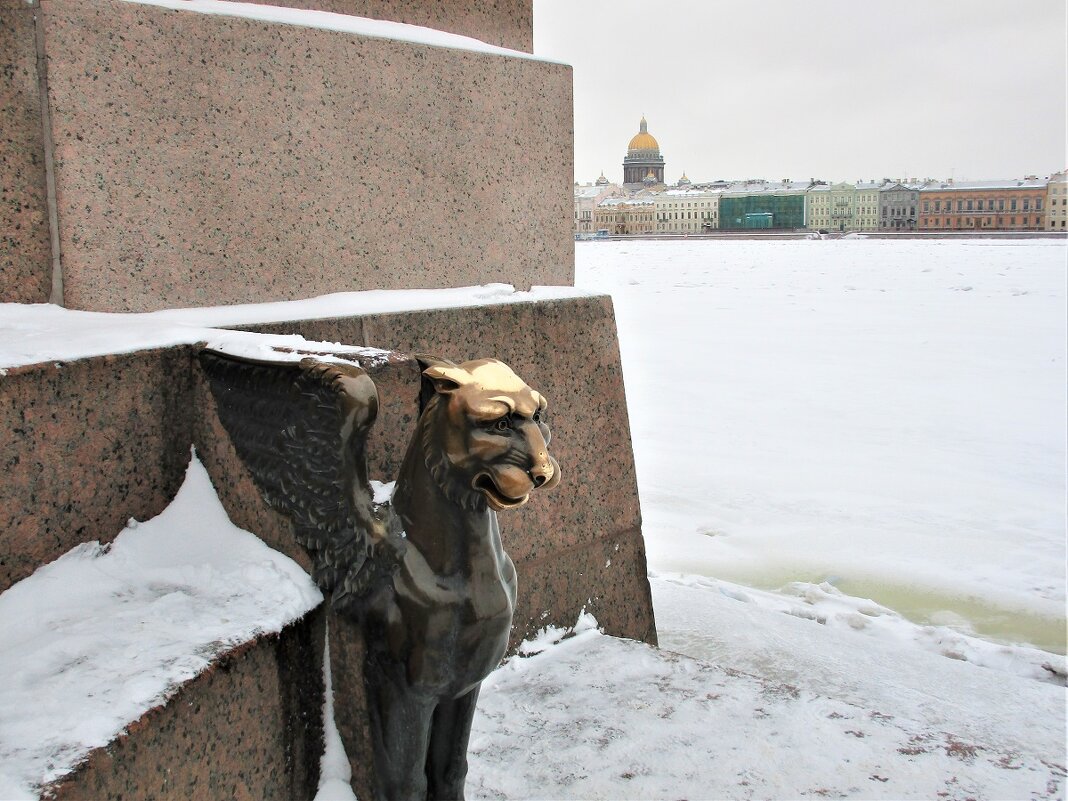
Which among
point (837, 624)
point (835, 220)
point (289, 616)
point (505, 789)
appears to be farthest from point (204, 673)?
point (835, 220)

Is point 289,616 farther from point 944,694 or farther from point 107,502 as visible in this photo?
point 944,694

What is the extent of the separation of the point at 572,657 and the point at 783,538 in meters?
2.33

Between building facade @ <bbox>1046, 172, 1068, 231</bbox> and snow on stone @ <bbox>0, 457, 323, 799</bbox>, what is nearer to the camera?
snow on stone @ <bbox>0, 457, 323, 799</bbox>

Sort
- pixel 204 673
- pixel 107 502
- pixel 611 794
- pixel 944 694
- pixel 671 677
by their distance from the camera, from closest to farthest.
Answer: pixel 204 673 → pixel 107 502 → pixel 611 794 → pixel 671 677 → pixel 944 694

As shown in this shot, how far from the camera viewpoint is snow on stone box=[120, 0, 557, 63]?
10.2 feet

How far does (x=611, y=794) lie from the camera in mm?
2744

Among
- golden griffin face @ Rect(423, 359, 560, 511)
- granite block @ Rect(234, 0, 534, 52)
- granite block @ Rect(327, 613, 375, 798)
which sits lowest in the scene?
granite block @ Rect(327, 613, 375, 798)

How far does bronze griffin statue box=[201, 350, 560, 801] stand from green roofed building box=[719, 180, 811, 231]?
10616 cm

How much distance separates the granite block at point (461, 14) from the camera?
3.66m

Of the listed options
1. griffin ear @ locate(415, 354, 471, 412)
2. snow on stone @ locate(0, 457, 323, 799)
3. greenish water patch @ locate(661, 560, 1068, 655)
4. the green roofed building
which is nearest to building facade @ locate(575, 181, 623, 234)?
the green roofed building

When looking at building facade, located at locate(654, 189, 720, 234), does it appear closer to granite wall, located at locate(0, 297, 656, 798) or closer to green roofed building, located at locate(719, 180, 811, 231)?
green roofed building, located at locate(719, 180, 811, 231)

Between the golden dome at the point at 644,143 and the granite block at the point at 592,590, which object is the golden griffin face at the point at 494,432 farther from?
the golden dome at the point at 644,143

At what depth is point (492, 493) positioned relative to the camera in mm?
1959

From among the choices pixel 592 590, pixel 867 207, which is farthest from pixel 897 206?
pixel 592 590
